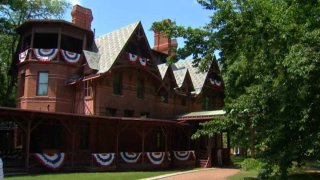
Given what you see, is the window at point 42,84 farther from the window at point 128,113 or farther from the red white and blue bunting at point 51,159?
the red white and blue bunting at point 51,159

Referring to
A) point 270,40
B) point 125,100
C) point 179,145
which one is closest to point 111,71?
point 125,100

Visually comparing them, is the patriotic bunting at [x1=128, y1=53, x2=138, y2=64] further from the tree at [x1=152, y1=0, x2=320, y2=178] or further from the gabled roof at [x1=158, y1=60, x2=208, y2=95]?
the tree at [x1=152, y1=0, x2=320, y2=178]

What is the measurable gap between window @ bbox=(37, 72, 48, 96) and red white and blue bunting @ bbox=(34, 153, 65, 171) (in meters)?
7.78

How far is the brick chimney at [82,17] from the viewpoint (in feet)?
109

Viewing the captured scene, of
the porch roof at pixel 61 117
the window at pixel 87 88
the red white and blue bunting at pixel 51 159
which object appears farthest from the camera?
the window at pixel 87 88

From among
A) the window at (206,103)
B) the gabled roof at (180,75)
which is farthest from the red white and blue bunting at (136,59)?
the window at (206,103)

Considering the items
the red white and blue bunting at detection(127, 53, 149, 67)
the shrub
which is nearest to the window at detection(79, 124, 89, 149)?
the red white and blue bunting at detection(127, 53, 149, 67)

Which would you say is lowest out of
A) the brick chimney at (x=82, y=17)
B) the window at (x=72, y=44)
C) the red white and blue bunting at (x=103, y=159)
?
the red white and blue bunting at (x=103, y=159)

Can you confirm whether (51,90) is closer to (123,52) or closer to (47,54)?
(47,54)

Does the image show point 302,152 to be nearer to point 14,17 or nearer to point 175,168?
point 175,168

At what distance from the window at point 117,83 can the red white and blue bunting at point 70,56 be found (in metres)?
3.09

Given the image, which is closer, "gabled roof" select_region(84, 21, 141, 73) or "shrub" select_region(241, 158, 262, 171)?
"shrub" select_region(241, 158, 262, 171)

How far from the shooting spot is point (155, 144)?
3244 centimetres

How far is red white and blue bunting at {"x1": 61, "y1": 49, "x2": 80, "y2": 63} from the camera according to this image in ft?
98.4
